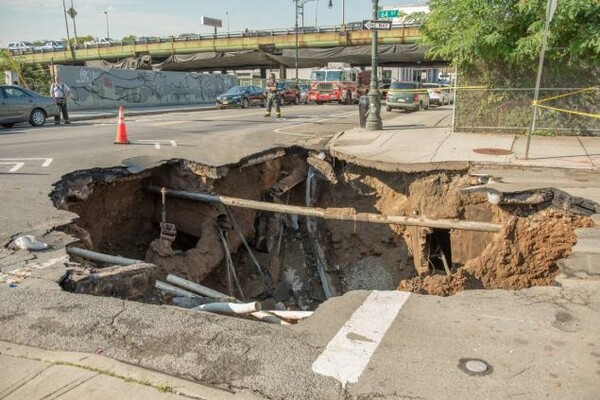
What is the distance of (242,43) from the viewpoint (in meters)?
52.7

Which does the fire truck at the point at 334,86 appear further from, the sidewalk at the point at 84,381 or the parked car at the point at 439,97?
the sidewalk at the point at 84,381

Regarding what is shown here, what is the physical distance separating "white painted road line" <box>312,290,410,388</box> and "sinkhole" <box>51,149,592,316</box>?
7.23 ft

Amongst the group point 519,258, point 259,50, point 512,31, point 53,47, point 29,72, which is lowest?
point 519,258

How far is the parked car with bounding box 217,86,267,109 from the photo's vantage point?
30.7 metres

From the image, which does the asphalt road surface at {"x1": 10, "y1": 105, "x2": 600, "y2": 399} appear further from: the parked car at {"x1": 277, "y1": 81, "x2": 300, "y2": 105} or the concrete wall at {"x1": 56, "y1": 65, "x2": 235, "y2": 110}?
the parked car at {"x1": 277, "y1": 81, "x2": 300, "y2": 105}

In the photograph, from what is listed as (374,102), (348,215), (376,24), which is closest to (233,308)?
(348,215)

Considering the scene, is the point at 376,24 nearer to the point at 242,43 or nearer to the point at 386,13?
the point at 386,13

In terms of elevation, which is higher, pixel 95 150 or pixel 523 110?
pixel 523 110

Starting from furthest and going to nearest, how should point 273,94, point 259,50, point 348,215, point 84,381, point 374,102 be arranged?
point 259,50
point 273,94
point 374,102
point 348,215
point 84,381

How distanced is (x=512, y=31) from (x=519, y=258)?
27.7 feet

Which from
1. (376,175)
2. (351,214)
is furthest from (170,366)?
(376,175)

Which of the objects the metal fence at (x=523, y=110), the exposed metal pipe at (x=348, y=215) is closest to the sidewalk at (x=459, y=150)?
the metal fence at (x=523, y=110)

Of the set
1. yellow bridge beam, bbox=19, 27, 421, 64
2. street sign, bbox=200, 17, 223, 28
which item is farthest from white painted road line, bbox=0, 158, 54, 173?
street sign, bbox=200, 17, 223, 28

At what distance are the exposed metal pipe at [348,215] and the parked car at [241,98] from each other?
72.4ft
